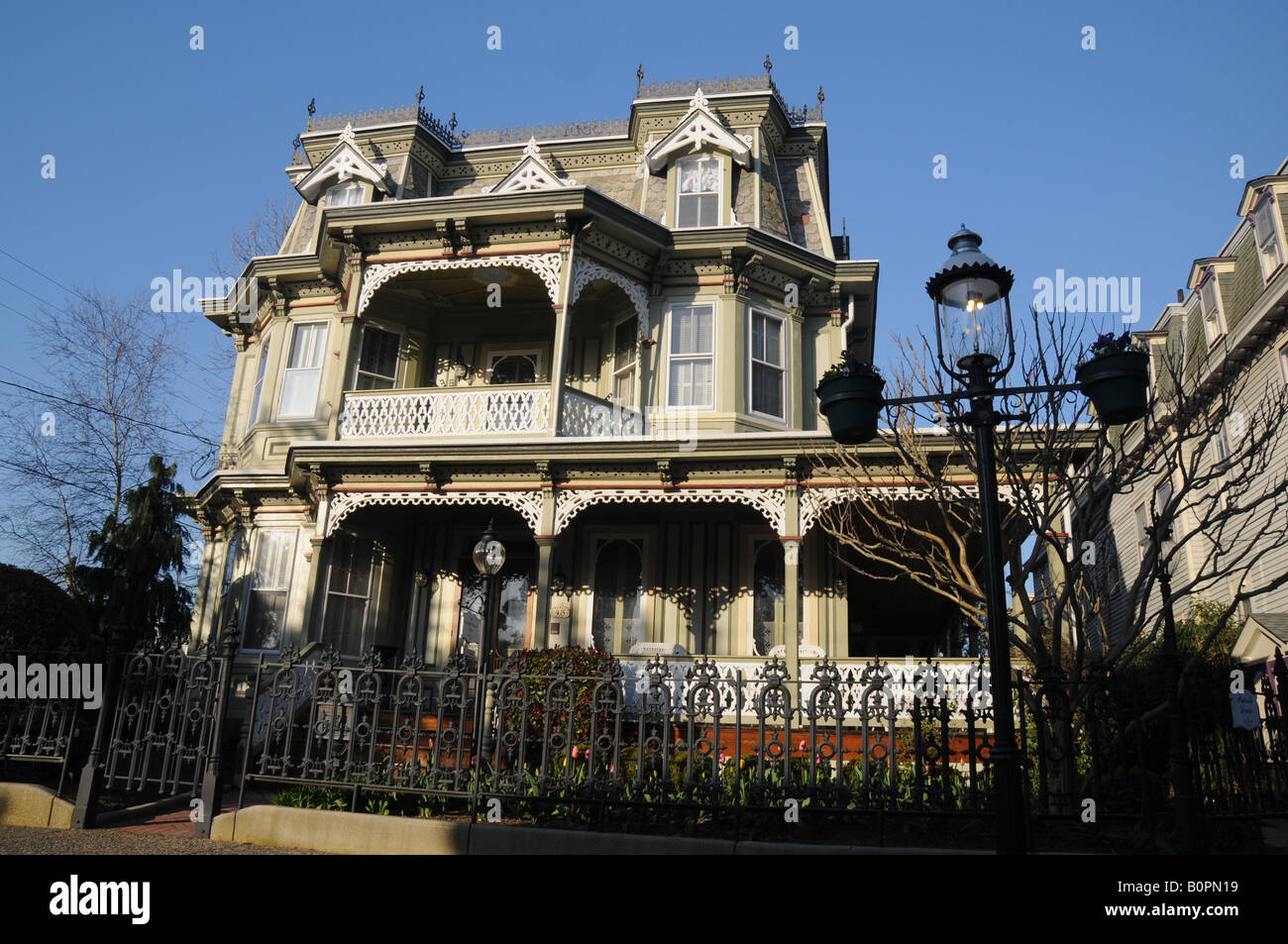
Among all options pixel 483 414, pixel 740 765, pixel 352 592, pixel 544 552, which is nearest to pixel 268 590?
pixel 352 592

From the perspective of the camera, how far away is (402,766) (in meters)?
8.30

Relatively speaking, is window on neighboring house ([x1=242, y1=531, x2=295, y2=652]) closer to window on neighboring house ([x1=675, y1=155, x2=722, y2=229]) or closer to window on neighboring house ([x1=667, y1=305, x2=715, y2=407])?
window on neighboring house ([x1=667, y1=305, x2=715, y2=407])

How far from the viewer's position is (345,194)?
1870 centimetres

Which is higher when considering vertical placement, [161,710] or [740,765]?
[161,710]

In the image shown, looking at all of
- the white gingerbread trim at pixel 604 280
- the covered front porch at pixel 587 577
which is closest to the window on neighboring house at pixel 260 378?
the covered front porch at pixel 587 577

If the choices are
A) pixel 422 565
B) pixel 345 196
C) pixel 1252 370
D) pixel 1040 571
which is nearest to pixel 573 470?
pixel 422 565

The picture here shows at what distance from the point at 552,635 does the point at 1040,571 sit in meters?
8.04

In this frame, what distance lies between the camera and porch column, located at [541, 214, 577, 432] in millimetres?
14414

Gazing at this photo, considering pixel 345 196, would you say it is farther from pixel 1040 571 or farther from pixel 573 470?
pixel 1040 571

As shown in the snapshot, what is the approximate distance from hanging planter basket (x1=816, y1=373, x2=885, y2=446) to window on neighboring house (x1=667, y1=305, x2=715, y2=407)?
1001 cm

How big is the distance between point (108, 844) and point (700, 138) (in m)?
15.2

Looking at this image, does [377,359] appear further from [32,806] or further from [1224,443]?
[1224,443]

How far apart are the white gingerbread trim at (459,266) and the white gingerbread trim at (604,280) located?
0.32m

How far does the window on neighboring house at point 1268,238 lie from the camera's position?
1599 centimetres
